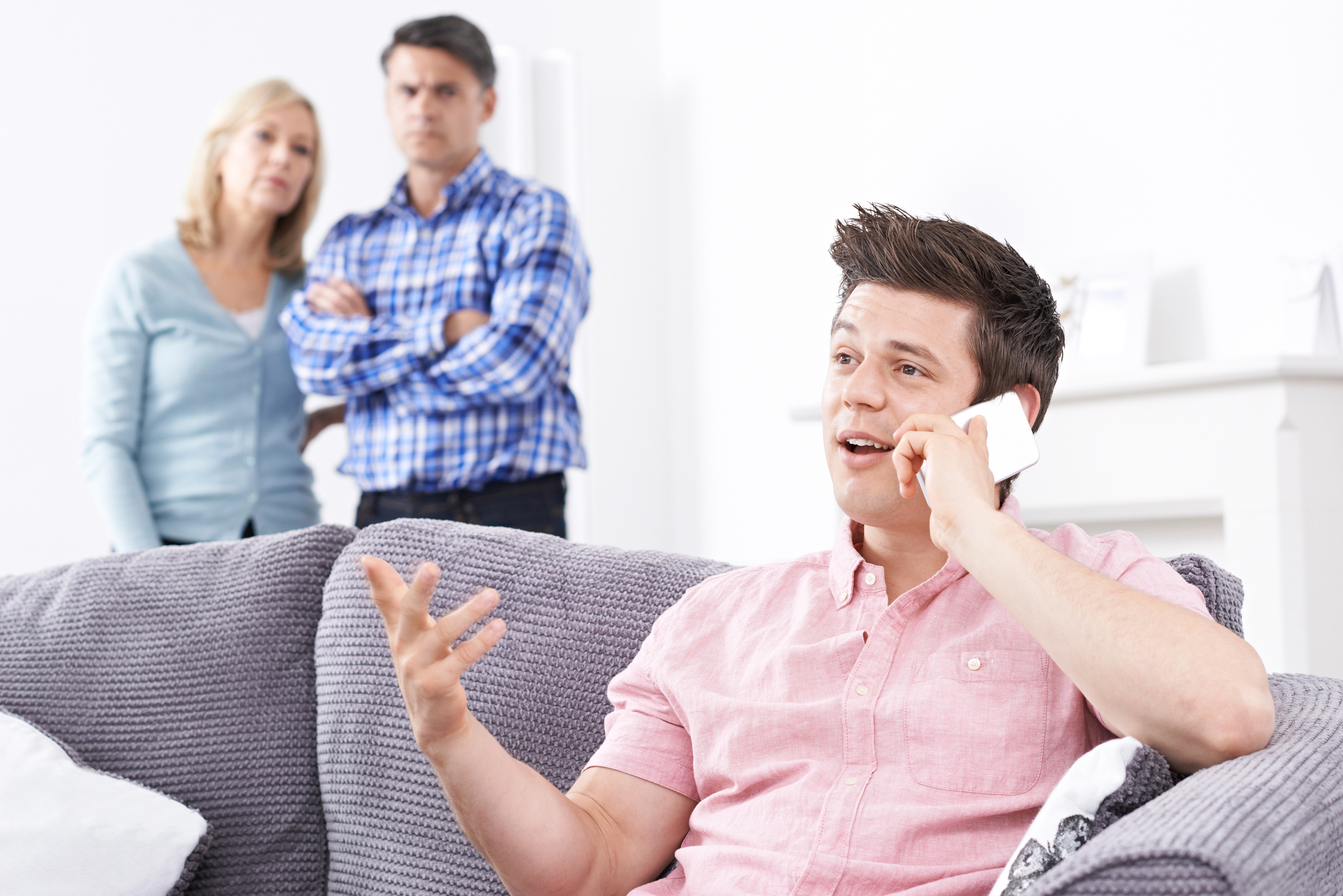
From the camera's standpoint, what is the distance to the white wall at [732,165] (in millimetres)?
2656

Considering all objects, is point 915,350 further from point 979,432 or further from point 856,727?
point 856,727

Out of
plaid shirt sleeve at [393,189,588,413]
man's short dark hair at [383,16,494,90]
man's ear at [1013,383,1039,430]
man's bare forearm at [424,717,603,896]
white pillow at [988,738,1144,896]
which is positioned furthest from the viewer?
man's short dark hair at [383,16,494,90]

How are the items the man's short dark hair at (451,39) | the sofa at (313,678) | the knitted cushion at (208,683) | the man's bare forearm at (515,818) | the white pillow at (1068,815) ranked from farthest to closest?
the man's short dark hair at (451,39), the knitted cushion at (208,683), the sofa at (313,678), the man's bare forearm at (515,818), the white pillow at (1068,815)

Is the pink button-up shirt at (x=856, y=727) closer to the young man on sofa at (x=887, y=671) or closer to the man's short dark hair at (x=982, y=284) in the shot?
the young man on sofa at (x=887, y=671)

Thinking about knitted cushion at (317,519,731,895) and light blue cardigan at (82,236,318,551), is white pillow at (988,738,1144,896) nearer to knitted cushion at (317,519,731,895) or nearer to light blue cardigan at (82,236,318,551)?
knitted cushion at (317,519,731,895)

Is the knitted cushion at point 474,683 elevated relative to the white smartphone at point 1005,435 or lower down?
lower down

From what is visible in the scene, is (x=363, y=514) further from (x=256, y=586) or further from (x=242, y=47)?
(x=242, y=47)

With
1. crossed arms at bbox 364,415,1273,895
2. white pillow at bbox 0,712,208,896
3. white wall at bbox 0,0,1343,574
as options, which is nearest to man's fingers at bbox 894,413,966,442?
crossed arms at bbox 364,415,1273,895

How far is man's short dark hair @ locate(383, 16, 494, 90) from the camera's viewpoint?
2.37m

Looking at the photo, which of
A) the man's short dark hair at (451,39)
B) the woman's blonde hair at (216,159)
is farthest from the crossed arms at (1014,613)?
the woman's blonde hair at (216,159)

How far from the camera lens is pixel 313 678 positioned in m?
1.63

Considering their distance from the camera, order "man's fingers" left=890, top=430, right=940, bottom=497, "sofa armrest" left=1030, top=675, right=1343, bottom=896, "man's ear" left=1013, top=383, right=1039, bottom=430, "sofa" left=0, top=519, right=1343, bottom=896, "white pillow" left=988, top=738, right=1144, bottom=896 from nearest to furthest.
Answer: "sofa armrest" left=1030, top=675, right=1343, bottom=896, "white pillow" left=988, top=738, right=1144, bottom=896, "man's fingers" left=890, top=430, right=940, bottom=497, "man's ear" left=1013, top=383, right=1039, bottom=430, "sofa" left=0, top=519, right=1343, bottom=896

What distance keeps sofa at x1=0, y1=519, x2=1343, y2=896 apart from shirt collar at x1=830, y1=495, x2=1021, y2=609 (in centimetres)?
17

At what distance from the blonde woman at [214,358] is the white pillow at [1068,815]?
1730 millimetres
